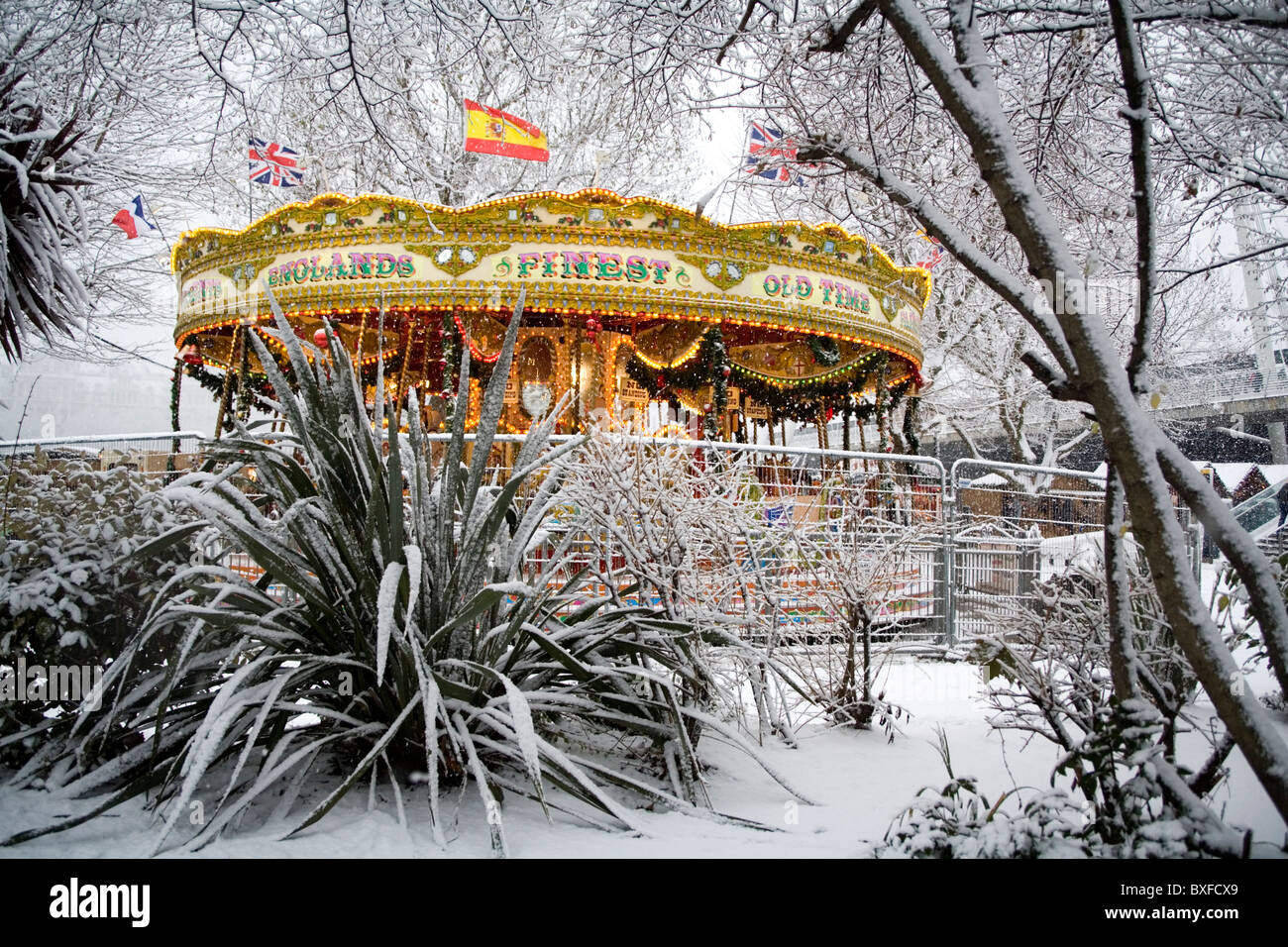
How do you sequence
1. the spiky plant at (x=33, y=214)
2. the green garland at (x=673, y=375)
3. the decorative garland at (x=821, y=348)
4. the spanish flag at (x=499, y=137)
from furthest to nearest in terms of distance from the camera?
the green garland at (x=673, y=375) < the decorative garland at (x=821, y=348) < the spanish flag at (x=499, y=137) < the spiky plant at (x=33, y=214)

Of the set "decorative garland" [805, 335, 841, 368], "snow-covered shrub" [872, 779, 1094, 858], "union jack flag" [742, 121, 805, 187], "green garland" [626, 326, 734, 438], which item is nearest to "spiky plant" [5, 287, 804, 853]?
"snow-covered shrub" [872, 779, 1094, 858]

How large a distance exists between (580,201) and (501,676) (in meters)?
7.29

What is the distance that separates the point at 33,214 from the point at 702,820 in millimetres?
3869

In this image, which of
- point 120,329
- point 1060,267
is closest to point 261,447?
point 1060,267

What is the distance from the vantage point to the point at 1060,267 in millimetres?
1870

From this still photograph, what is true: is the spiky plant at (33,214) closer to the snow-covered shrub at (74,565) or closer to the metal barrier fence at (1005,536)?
the snow-covered shrub at (74,565)

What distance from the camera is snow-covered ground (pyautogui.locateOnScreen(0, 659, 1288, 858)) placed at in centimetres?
202

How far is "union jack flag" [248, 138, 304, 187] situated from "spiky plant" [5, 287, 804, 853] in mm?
8835

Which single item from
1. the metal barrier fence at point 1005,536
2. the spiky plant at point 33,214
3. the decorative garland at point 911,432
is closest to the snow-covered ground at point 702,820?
the spiky plant at point 33,214

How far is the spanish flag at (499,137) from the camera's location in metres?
8.23

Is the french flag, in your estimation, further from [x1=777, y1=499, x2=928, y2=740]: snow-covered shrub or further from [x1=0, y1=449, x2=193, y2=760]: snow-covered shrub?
[x1=777, y1=499, x2=928, y2=740]: snow-covered shrub

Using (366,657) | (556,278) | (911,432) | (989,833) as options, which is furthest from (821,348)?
(989,833)

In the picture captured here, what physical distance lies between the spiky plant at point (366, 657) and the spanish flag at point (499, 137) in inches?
247
